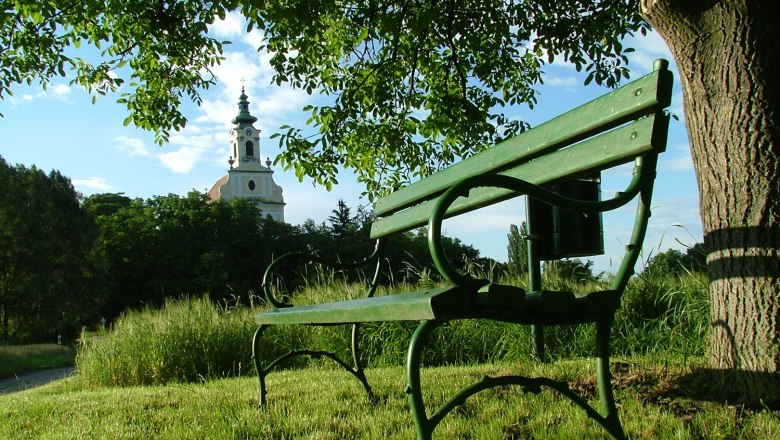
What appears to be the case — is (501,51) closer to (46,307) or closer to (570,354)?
(570,354)

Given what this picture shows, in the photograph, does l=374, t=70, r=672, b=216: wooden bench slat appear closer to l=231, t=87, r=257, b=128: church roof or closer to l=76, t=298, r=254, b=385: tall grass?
l=76, t=298, r=254, b=385: tall grass

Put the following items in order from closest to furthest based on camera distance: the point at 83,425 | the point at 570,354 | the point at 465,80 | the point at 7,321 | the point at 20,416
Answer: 1. the point at 83,425
2. the point at 20,416
3. the point at 570,354
4. the point at 465,80
5. the point at 7,321

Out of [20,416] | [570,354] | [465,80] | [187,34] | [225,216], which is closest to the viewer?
[20,416]

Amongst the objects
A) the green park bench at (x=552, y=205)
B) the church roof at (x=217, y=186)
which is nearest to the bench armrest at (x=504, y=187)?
the green park bench at (x=552, y=205)

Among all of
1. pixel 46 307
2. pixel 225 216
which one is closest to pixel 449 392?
pixel 46 307

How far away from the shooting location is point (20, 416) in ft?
14.0

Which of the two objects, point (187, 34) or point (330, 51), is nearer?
point (187, 34)

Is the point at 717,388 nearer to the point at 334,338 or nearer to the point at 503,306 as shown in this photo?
the point at 503,306

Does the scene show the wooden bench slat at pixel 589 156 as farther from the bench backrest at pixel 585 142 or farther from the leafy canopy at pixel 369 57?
the leafy canopy at pixel 369 57

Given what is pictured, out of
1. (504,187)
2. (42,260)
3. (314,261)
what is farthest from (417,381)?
(42,260)

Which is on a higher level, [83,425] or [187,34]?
[187,34]

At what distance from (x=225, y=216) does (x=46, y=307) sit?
2307 cm

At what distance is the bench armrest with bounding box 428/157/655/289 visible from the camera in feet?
7.04

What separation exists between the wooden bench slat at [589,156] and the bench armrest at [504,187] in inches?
2.9
